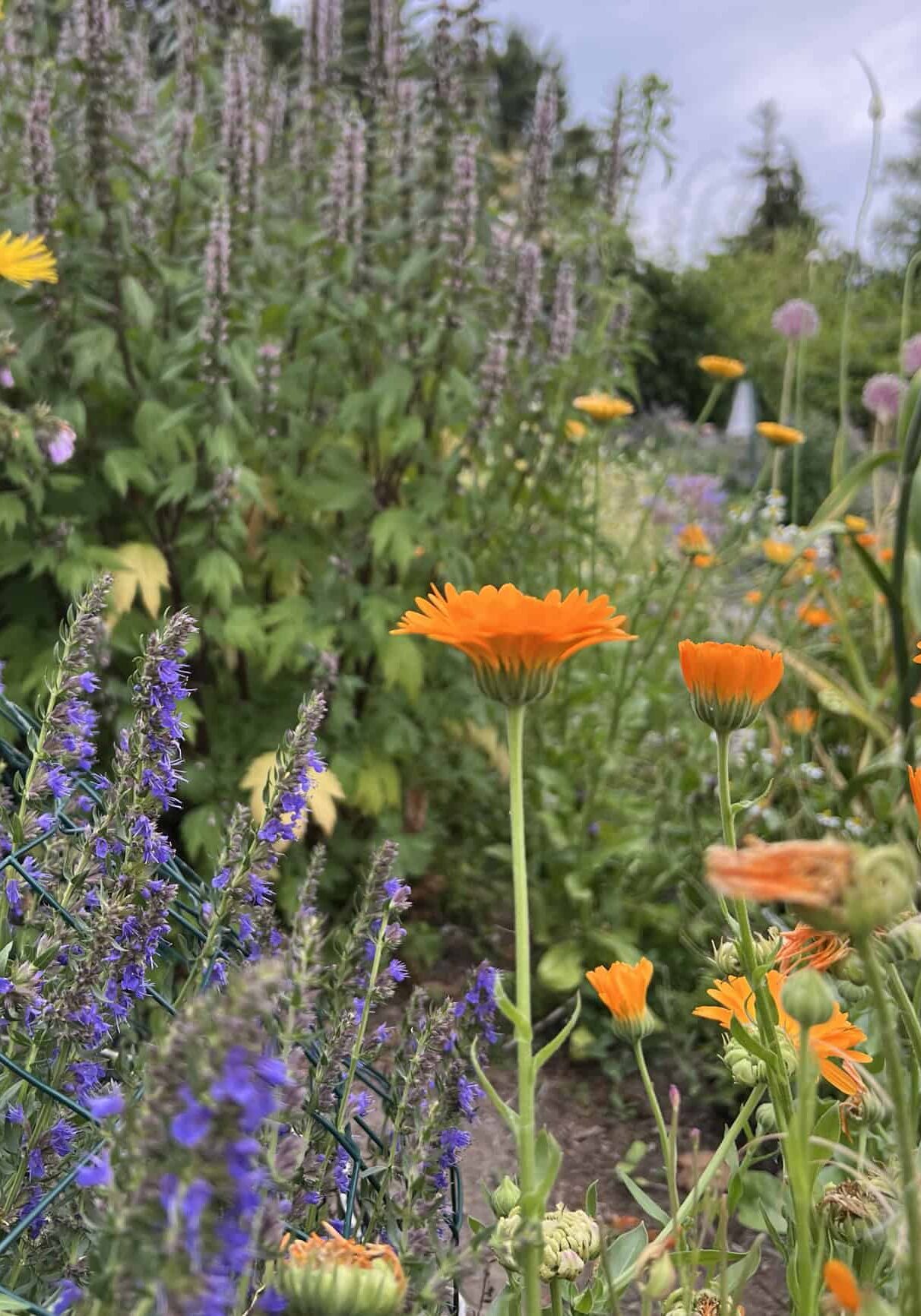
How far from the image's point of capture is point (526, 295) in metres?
2.83

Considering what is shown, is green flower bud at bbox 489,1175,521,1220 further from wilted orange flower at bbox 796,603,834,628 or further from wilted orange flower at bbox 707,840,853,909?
wilted orange flower at bbox 796,603,834,628

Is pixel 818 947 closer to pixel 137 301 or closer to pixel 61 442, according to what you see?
pixel 61 442

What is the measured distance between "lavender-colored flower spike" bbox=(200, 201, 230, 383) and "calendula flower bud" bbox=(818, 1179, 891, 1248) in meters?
1.97

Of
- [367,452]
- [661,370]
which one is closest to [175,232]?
[367,452]

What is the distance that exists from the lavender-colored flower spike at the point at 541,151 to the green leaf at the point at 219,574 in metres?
1.52

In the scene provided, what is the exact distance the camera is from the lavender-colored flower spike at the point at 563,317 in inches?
116

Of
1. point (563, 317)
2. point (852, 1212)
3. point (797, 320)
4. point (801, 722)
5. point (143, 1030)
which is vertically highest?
point (797, 320)

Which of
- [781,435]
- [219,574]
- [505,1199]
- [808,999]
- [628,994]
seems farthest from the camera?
[781,435]

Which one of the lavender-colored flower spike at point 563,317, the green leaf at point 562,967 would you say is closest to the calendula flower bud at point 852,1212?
the green leaf at point 562,967

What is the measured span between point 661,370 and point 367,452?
508 inches

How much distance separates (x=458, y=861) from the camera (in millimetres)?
3035

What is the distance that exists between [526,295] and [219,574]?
3.86 feet

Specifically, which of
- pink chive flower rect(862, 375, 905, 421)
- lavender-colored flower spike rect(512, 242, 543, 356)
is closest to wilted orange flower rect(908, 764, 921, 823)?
lavender-colored flower spike rect(512, 242, 543, 356)

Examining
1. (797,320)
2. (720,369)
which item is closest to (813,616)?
(720,369)
